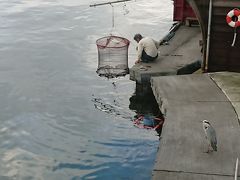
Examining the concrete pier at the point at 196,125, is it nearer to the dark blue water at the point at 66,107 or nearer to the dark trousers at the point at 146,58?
the dark blue water at the point at 66,107

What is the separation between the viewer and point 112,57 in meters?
19.1

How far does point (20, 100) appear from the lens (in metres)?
17.6

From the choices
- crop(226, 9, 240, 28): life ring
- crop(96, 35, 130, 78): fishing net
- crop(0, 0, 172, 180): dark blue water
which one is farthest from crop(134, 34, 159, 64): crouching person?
crop(226, 9, 240, 28): life ring

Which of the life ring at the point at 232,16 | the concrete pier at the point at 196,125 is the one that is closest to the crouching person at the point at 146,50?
the concrete pier at the point at 196,125

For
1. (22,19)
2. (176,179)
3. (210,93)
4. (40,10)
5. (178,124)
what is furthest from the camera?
(40,10)

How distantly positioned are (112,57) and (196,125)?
8498 millimetres

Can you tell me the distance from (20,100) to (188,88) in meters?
7.55

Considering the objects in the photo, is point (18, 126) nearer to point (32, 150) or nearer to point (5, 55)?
point (32, 150)

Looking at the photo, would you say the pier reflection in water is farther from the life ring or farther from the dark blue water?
the life ring

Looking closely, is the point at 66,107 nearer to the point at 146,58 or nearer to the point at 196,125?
the point at 146,58

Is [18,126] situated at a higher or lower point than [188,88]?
lower

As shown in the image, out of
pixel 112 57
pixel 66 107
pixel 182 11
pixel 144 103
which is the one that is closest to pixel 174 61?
pixel 144 103

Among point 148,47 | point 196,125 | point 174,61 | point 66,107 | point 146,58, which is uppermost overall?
point 148,47

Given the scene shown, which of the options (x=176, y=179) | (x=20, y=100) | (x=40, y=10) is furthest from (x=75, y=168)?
(x=40, y=10)
